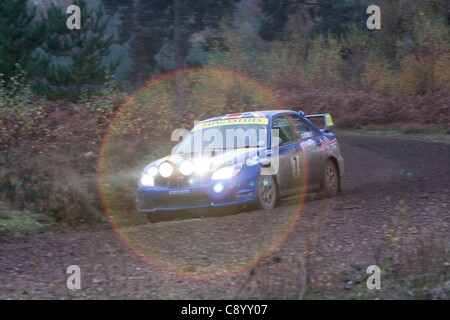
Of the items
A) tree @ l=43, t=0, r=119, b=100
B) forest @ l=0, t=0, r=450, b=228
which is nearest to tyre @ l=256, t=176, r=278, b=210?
forest @ l=0, t=0, r=450, b=228

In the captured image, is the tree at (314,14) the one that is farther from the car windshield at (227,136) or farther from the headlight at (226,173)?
the headlight at (226,173)

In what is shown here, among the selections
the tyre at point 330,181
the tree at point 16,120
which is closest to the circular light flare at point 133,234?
the tyre at point 330,181

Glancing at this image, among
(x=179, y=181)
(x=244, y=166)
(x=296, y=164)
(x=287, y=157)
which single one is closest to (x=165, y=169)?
(x=179, y=181)

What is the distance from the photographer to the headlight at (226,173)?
10391 mm

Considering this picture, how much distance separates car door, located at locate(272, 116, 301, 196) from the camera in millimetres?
11258

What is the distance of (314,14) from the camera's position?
49.2m

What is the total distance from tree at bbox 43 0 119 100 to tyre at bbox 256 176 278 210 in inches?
851

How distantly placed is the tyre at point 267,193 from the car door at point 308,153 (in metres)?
0.84

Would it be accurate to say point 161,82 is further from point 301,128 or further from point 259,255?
point 259,255

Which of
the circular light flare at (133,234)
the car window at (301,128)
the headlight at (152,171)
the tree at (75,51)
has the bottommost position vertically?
the circular light flare at (133,234)

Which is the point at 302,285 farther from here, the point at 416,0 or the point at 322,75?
the point at 416,0

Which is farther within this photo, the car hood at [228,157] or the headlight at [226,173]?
the car hood at [228,157]

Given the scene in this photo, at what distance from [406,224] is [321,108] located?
22.0 metres

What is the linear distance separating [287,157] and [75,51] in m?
24.1
